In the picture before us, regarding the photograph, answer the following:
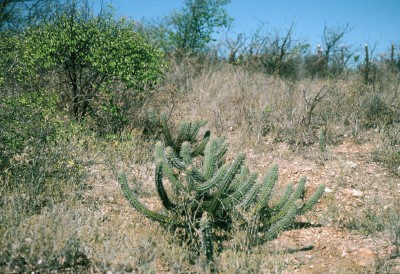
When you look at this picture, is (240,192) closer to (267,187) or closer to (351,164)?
(267,187)

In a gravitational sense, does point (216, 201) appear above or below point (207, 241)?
above

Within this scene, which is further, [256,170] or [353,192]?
[256,170]

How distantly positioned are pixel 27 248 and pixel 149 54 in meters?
4.40

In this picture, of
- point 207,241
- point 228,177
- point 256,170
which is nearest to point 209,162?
point 228,177

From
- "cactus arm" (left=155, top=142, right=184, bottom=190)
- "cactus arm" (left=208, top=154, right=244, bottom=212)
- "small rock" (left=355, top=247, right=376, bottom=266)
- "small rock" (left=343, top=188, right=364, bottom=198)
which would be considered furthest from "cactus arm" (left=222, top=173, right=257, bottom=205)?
"small rock" (left=343, top=188, right=364, bottom=198)

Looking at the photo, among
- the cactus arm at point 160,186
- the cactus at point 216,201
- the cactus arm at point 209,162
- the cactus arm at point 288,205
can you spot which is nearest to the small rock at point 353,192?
the cactus at point 216,201

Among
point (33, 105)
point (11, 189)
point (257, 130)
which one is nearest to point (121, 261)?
point (11, 189)

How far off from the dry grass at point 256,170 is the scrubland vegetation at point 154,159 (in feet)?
0.07

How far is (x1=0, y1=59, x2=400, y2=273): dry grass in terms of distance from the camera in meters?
3.01

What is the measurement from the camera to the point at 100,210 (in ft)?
13.2

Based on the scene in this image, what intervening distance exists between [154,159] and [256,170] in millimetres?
1818

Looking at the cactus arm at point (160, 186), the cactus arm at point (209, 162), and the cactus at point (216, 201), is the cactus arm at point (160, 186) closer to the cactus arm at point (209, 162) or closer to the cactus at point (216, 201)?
the cactus at point (216, 201)

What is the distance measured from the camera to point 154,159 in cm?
580

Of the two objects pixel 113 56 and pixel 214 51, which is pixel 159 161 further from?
pixel 214 51
